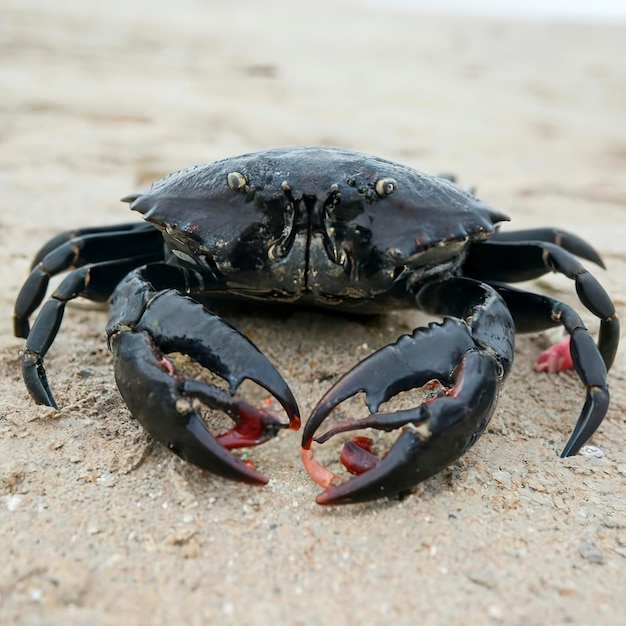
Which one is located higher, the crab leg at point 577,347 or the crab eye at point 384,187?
the crab eye at point 384,187

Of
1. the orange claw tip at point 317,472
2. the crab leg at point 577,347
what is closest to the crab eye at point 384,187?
the crab leg at point 577,347

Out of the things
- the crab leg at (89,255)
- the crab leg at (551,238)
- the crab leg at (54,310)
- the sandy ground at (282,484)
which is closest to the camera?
the sandy ground at (282,484)

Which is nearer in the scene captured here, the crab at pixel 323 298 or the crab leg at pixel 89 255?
the crab at pixel 323 298

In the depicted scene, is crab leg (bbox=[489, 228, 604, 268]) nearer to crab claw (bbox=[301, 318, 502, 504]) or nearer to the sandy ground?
the sandy ground

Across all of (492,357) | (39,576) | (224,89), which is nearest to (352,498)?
(492,357)

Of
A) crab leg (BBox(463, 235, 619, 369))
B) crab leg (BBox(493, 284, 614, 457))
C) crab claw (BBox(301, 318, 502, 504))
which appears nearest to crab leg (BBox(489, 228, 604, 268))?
crab leg (BBox(463, 235, 619, 369))

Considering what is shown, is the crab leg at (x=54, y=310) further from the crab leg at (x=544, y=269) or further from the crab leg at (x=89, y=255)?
the crab leg at (x=544, y=269)
